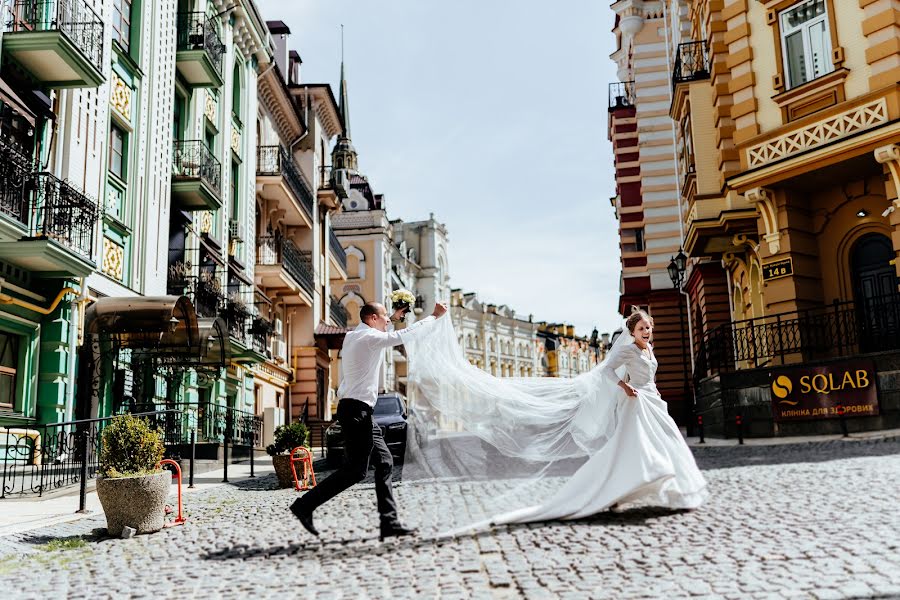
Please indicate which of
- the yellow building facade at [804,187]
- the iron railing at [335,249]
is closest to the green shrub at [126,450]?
the yellow building facade at [804,187]

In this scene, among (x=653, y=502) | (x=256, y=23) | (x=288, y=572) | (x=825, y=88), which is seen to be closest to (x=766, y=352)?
(x=825, y=88)

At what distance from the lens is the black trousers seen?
735 cm

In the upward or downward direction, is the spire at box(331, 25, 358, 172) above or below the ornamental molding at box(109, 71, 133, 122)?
above

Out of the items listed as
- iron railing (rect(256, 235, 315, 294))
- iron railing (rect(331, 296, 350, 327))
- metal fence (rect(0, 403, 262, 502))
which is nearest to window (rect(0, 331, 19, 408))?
metal fence (rect(0, 403, 262, 502))

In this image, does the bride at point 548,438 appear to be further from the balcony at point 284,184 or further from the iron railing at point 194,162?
the balcony at point 284,184

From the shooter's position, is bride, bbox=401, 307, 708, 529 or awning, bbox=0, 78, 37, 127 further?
awning, bbox=0, 78, 37, 127

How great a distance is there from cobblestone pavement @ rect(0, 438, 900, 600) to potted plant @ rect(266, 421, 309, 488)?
14.5 ft

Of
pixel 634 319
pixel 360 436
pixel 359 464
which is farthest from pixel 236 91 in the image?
pixel 359 464

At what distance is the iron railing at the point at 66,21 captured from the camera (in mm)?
15156

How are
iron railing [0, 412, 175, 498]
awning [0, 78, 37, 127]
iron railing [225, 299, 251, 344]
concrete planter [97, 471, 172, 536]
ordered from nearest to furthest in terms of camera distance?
Answer: concrete planter [97, 471, 172, 536] → iron railing [0, 412, 175, 498] → awning [0, 78, 37, 127] → iron railing [225, 299, 251, 344]

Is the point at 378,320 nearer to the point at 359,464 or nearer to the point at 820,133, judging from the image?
the point at 359,464

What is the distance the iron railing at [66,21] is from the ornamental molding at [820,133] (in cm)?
1320

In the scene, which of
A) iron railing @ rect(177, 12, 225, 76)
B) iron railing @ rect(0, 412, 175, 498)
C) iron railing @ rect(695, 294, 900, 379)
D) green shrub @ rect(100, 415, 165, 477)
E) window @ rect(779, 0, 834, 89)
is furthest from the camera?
iron railing @ rect(177, 12, 225, 76)

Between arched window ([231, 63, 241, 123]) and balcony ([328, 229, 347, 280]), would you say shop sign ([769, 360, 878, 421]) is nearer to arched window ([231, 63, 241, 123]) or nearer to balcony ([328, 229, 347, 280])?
arched window ([231, 63, 241, 123])
